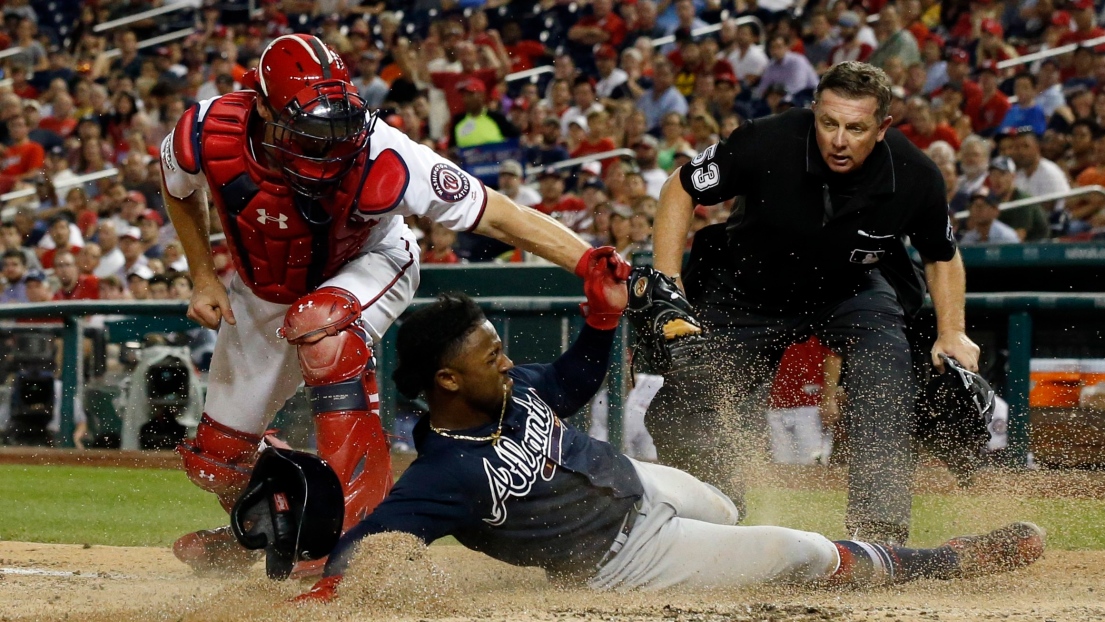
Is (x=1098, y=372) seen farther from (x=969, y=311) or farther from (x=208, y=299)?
(x=208, y=299)

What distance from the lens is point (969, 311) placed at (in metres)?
7.79

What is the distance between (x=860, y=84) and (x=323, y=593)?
2567mm

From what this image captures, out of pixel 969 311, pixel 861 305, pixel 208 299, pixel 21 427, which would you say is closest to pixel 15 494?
pixel 21 427

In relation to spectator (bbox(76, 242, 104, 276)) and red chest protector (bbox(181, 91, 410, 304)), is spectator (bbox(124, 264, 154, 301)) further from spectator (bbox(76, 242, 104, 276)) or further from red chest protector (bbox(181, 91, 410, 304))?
red chest protector (bbox(181, 91, 410, 304))

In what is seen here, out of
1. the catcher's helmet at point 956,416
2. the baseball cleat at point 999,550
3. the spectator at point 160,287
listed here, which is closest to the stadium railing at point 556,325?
the spectator at point 160,287

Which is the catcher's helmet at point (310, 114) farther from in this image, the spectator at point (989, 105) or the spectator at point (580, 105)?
the spectator at point (580, 105)

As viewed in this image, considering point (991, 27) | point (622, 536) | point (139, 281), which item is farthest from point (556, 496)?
point (991, 27)

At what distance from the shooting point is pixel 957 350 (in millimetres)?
4941

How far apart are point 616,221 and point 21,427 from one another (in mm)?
4593

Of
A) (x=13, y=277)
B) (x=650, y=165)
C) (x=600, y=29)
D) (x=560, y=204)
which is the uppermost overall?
(x=600, y=29)

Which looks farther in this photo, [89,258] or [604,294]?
[89,258]

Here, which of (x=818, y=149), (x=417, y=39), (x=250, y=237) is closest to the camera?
(x=250, y=237)

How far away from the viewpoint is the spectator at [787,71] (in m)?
12.1

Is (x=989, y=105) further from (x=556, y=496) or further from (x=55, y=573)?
(x=55, y=573)
